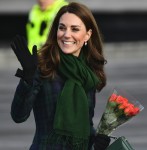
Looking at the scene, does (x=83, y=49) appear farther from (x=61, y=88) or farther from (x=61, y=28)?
(x=61, y=88)

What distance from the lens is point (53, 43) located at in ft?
14.2

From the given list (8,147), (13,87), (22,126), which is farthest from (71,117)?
(13,87)

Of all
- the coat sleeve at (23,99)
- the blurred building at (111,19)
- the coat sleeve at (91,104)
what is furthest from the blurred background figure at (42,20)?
the blurred building at (111,19)

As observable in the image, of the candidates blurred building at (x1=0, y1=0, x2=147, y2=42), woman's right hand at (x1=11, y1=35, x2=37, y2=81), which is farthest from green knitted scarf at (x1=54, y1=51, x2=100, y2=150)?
blurred building at (x1=0, y1=0, x2=147, y2=42)

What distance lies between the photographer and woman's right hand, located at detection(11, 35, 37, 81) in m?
4.05

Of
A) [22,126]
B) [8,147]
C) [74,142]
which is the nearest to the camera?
[74,142]

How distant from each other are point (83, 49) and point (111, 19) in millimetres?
13733

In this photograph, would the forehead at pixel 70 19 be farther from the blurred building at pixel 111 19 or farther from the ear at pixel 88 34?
the blurred building at pixel 111 19

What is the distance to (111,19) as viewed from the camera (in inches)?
717

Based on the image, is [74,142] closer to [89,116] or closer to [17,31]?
[89,116]

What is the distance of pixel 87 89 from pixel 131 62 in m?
10.2

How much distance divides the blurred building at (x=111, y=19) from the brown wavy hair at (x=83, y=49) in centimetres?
1296

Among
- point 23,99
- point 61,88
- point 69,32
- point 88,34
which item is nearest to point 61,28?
point 69,32

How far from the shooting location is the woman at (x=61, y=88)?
4082mm
